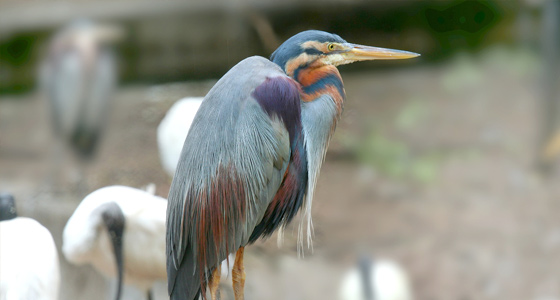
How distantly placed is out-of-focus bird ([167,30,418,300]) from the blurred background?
1.24m

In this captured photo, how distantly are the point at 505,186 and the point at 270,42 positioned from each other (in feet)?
5.72

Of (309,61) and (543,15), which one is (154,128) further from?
(543,15)

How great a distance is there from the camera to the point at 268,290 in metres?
1.58

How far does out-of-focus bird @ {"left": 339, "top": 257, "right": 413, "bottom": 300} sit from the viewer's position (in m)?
2.16

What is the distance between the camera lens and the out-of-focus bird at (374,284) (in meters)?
2.16

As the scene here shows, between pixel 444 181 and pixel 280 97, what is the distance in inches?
81.1

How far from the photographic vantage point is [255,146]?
60cm

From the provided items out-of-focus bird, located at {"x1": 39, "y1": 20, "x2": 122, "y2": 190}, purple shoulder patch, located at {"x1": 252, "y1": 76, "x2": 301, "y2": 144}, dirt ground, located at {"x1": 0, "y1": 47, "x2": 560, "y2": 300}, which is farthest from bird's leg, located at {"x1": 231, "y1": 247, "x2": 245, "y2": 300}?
out-of-focus bird, located at {"x1": 39, "y1": 20, "x2": 122, "y2": 190}

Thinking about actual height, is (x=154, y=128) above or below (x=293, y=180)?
below

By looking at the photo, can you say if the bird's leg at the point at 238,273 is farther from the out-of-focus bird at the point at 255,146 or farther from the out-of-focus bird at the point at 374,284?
the out-of-focus bird at the point at 374,284

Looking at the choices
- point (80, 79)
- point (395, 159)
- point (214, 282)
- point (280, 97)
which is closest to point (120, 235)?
point (214, 282)

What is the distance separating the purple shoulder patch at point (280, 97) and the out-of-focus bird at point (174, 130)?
10.8 inches

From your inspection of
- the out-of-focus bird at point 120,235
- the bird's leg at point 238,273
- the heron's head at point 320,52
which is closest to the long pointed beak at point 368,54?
the heron's head at point 320,52

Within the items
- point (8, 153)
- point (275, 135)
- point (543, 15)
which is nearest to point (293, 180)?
point (275, 135)
